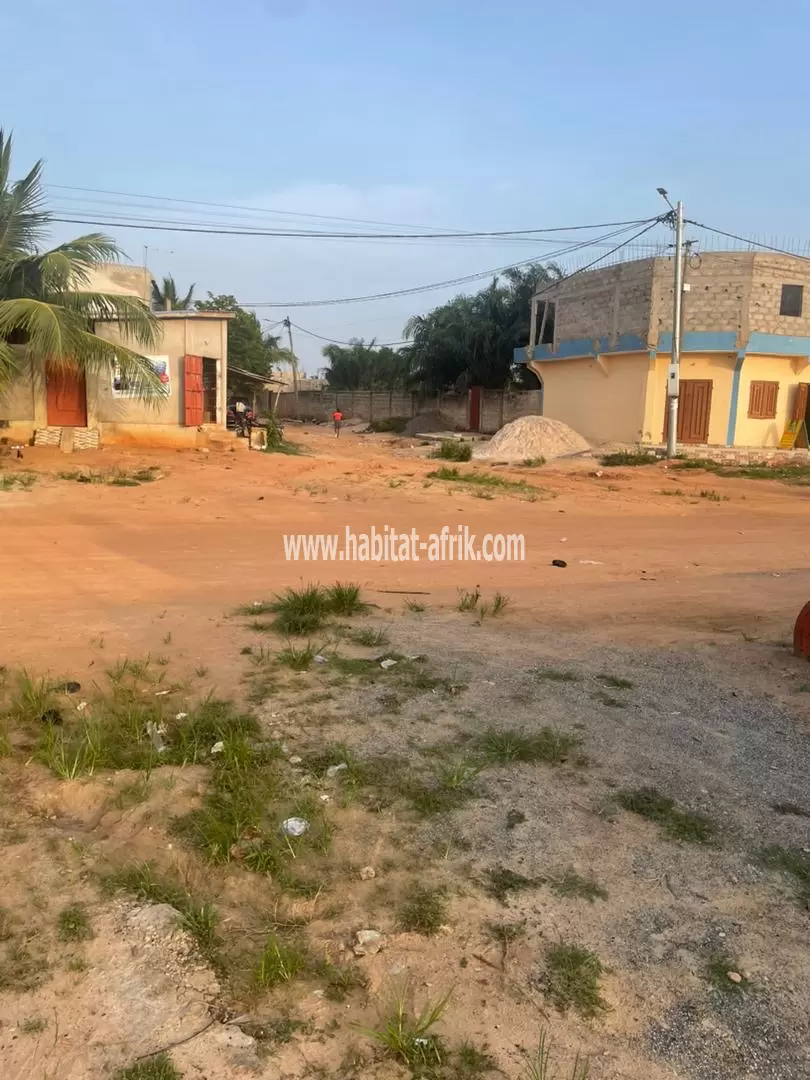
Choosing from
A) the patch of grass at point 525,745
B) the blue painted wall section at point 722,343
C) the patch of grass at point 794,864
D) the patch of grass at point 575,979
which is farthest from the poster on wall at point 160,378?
the patch of grass at point 575,979

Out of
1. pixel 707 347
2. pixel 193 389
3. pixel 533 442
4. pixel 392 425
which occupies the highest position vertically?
pixel 707 347

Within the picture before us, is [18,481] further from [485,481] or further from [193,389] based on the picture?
[485,481]

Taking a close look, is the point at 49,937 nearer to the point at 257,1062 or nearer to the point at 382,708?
the point at 257,1062

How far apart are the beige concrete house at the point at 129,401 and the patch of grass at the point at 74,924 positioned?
52.7ft

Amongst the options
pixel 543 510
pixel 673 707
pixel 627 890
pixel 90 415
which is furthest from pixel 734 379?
pixel 627 890

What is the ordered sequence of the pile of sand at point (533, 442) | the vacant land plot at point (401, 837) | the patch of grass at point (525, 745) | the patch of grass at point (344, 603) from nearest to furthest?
the vacant land plot at point (401, 837)
the patch of grass at point (525, 745)
the patch of grass at point (344, 603)
the pile of sand at point (533, 442)

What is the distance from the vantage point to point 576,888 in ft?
8.11

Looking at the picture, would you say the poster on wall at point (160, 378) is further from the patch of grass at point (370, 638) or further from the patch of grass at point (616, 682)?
the patch of grass at point (616, 682)

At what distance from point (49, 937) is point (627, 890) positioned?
1777 millimetres

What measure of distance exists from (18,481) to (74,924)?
12048 millimetres

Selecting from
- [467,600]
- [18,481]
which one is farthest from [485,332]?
[467,600]

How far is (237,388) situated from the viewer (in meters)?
33.9

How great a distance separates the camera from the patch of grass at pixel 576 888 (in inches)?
95.7

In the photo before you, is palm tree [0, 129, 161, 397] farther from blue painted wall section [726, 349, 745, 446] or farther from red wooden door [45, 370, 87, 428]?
blue painted wall section [726, 349, 745, 446]
